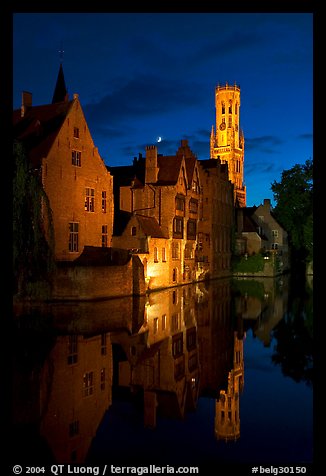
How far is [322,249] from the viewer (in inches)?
188

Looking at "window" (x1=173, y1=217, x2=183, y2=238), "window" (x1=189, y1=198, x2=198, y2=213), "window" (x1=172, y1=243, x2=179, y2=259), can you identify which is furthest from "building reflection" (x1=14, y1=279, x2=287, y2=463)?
"window" (x1=189, y1=198, x2=198, y2=213)

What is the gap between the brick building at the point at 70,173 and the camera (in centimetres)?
3519

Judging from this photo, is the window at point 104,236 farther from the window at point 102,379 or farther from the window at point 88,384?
the window at point 88,384

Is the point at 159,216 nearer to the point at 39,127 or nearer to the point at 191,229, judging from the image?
the point at 191,229

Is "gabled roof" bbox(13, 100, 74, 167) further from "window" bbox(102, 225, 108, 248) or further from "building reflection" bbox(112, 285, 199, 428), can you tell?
"building reflection" bbox(112, 285, 199, 428)

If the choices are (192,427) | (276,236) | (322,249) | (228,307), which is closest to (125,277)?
(228,307)

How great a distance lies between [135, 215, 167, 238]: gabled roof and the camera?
43906 mm

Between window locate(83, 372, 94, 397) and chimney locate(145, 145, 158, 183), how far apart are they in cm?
3597

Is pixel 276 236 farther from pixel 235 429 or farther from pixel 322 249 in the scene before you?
pixel 322 249

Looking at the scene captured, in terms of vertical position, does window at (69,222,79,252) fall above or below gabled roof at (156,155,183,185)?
below

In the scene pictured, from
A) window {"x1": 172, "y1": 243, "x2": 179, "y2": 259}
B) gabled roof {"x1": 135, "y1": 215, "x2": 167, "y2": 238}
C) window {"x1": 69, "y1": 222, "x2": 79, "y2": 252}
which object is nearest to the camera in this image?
window {"x1": 69, "y1": 222, "x2": 79, "y2": 252}

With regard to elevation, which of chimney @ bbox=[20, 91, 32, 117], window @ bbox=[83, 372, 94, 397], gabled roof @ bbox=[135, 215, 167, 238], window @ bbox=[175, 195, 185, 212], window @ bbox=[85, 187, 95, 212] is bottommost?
window @ bbox=[83, 372, 94, 397]

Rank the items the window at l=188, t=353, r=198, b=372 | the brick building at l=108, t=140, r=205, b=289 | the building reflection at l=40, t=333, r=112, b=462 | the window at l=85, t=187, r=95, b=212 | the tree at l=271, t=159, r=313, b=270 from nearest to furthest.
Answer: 1. the building reflection at l=40, t=333, r=112, b=462
2. the window at l=188, t=353, r=198, b=372
3. the window at l=85, t=187, r=95, b=212
4. the brick building at l=108, t=140, r=205, b=289
5. the tree at l=271, t=159, r=313, b=270

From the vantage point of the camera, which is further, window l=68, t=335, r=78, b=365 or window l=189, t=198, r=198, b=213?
window l=189, t=198, r=198, b=213
